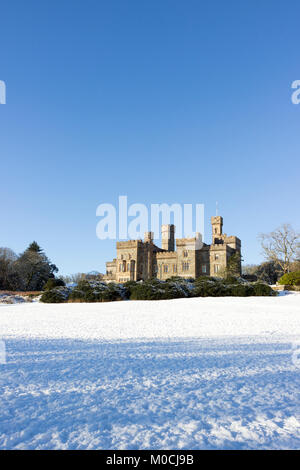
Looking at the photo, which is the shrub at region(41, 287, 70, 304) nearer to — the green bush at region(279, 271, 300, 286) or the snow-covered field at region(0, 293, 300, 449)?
the snow-covered field at region(0, 293, 300, 449)

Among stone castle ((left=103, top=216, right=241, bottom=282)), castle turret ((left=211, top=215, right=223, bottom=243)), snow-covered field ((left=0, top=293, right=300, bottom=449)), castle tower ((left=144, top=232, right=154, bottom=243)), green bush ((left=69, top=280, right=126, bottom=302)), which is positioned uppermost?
castle turret ((left=211, top=215, right=223, bottom=243))

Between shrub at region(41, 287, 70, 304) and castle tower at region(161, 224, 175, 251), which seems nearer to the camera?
shrub at region(41, 287, 70, 304)

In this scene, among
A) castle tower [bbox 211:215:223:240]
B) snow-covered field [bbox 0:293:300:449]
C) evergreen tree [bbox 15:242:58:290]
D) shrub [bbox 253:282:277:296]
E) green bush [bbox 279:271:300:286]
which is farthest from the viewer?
castle tower [bbox 211:215:223:240]

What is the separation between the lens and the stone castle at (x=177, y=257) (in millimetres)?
41562

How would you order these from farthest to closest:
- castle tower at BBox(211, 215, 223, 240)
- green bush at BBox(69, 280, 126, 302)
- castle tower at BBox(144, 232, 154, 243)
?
1. castle tower at BBox(144, 232, 154, 243)
2. castle tower at BBox(211, 215, 223, 240)
3. green bush at BBox(69, 280, 126, 302)

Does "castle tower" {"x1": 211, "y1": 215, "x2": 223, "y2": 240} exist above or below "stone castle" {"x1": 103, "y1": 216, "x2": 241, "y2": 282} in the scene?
above

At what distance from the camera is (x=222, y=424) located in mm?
2676

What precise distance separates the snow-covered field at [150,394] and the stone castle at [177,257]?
3419 centimetres

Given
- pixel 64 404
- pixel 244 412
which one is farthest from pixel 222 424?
pixel 64 404

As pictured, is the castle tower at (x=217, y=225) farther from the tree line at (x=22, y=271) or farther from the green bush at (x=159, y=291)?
the green bush at (x=159, y=291)

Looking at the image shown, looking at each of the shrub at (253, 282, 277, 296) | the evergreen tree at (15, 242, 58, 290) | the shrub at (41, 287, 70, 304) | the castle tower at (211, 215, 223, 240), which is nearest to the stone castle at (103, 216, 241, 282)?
the castle tower at (211, 215, 223, 240)

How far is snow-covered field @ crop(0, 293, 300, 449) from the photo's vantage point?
2.47 meters

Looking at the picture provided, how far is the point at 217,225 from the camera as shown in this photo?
45.5 metres

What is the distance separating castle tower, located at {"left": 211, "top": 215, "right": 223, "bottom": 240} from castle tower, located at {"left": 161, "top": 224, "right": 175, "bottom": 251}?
7340 millimetres
